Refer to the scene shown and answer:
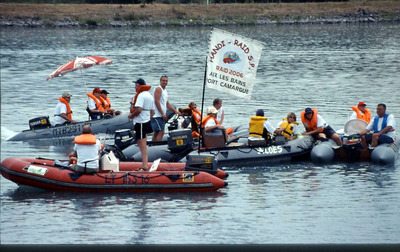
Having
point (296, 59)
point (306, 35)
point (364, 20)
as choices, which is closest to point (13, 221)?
point (296, 59)

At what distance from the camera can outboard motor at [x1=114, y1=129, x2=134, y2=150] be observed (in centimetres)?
1697

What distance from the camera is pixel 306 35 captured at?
64500mm

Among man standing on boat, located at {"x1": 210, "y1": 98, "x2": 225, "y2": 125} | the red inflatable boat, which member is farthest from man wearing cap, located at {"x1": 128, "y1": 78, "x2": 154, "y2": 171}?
man standing on boat, located at {"x1": 210, "y1": 98, "x2": 225, "y2": 125}

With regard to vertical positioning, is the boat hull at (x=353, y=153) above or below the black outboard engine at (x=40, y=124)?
above

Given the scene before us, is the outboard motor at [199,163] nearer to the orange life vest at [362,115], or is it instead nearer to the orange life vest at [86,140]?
the orange life vest at [86,140]

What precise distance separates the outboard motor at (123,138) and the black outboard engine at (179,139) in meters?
1.40

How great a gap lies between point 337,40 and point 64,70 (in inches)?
1678

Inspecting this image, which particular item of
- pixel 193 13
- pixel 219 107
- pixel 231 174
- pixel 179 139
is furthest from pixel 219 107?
pixel 193 13

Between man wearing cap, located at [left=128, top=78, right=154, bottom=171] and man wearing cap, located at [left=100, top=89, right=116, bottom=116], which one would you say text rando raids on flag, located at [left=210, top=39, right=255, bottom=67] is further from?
man wearing cap, located at [left=100, top=89, right=116, bottom=116]

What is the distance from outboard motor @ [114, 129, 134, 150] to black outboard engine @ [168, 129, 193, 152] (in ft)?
4.59

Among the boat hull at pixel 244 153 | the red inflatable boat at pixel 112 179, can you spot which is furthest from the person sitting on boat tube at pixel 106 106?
the red inflatable boat at pixel 112 179

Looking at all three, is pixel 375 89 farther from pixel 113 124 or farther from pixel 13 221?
pixel 13 221

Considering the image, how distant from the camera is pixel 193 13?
252 ft

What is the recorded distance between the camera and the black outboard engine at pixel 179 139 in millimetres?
15984
